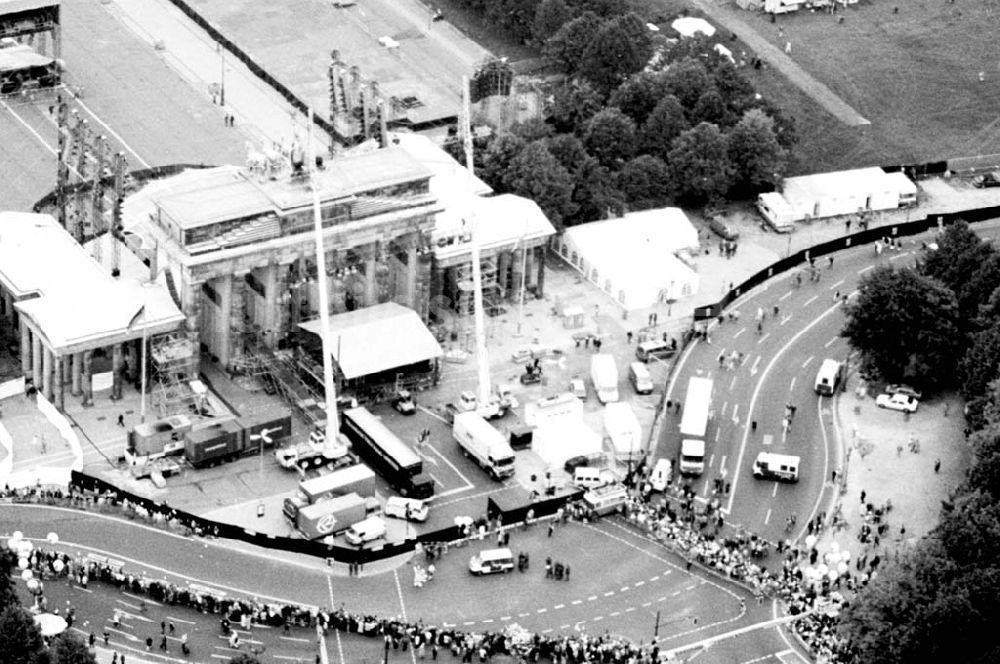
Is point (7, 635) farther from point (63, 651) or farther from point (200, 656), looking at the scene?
point (200, 656)

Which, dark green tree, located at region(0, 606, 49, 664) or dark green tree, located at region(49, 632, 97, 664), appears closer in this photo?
dark green tree, located at region(49, 632, 97, 664)

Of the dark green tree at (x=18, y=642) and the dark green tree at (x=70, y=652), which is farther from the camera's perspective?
the dark green tree at (x=18, y=642)

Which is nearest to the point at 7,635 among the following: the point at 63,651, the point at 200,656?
the point at 63,651

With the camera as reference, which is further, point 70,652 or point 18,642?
point 18,642
